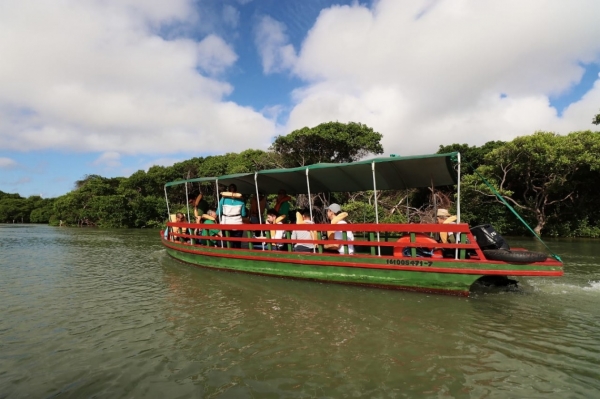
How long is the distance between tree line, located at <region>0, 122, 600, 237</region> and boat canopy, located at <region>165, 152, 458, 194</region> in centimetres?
143

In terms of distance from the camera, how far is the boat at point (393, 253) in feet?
23.6

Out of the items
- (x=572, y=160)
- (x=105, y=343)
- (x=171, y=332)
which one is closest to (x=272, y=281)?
(x=171, y=332)

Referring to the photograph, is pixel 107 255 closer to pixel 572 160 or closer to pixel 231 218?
pixel 231 218

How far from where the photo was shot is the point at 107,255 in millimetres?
16500

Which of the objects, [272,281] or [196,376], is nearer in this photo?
[196,376]

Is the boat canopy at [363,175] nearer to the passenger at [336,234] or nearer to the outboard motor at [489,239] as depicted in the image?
the passenger at [336,234]

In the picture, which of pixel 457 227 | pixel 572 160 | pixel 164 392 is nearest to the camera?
pixel 164 392

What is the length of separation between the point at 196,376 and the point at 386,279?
4.93m

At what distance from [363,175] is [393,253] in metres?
2.98

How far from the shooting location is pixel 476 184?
972 inches

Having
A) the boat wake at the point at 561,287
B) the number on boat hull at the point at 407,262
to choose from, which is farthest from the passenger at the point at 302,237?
the boat wake at the point at 561,287

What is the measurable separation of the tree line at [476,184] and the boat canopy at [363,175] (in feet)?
4.70

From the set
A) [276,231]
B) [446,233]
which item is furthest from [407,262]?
[276,231]

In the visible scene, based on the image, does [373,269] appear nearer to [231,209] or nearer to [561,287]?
[561,287]
